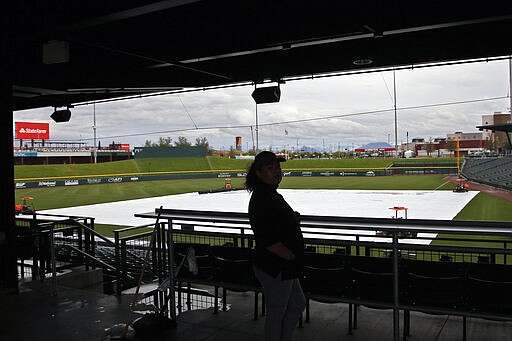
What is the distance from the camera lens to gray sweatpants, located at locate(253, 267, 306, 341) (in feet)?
8.57

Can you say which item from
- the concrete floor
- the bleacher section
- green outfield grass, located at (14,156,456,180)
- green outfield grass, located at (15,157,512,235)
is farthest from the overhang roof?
green outfield grass, located at (14,156,456,180)

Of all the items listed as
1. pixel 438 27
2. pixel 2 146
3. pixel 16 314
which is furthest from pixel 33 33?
pixel 438 27

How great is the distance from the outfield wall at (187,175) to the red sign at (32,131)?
13509mm

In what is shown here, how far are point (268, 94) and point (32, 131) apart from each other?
5710 centimetres

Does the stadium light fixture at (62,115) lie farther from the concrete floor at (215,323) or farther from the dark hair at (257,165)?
the dark hair at (257,165)

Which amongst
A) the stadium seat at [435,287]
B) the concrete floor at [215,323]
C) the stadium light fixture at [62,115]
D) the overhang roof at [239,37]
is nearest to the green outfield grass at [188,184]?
the stadium light fixture at [62,115]

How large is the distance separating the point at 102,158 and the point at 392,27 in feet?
239

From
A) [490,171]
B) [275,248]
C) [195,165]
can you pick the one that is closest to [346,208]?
[275,248]

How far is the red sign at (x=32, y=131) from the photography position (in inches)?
2124

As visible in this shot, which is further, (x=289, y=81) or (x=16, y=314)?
(x=289, y=81)

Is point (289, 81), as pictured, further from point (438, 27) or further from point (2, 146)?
point (2, 146)

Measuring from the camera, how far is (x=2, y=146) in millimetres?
5535

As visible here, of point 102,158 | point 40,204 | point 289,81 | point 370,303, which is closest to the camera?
point 370,303

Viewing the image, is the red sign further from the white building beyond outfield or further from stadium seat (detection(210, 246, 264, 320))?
stadium seat (detection(210, 246, 264, 320))
